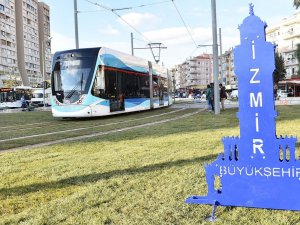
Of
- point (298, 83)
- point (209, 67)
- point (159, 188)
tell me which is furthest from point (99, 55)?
point (209, 67)

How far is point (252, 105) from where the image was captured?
13.6 ft

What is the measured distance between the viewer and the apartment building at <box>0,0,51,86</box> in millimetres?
105188

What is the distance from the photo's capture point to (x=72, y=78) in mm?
20797

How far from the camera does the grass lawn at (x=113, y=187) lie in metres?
4.13

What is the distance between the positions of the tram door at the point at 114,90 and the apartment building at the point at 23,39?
77954 millimetres

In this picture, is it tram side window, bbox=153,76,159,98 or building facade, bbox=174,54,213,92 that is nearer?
tram side window, bbox=153,76,159,98

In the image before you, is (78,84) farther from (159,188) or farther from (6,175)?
(159,188)

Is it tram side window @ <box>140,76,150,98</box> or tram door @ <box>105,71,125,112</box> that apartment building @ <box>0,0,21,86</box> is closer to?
tram side window @ <box>140,76,150,98</box>

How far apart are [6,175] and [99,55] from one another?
14.7 meters

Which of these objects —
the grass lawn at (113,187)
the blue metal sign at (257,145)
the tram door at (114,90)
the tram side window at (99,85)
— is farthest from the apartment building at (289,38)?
the blue metal sign at (257,145)

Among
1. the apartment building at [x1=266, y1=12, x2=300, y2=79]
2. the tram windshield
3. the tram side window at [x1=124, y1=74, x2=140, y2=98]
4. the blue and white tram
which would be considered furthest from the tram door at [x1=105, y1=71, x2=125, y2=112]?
the apartment building at [x1=266, y1=12, x2=300, y2=79]

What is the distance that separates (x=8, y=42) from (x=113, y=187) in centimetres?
10970

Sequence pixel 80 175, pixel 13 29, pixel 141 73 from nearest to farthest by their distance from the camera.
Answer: pixel 80 175 < pixel 141 73 < pixel 13 29

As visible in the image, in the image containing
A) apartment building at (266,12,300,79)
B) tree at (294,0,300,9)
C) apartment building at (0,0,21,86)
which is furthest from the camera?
apartment building at (0,0,21,86)
